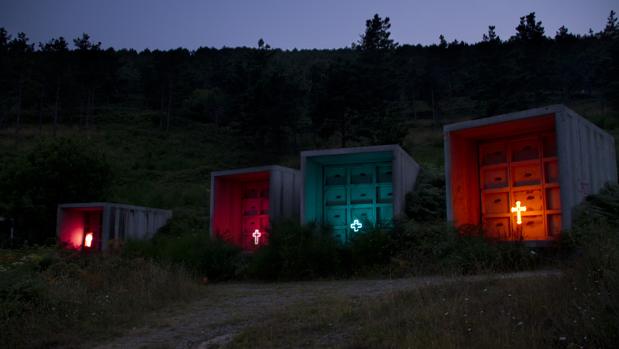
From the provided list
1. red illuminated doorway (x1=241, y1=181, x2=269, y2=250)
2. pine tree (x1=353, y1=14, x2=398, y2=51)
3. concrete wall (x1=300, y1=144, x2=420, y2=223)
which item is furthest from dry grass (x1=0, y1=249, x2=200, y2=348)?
pine tree (x1=353, y1=14, x2=398, y2=51)

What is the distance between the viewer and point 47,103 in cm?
6525

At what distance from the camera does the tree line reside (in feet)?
144

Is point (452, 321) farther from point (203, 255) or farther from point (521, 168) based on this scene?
point (203, 255)

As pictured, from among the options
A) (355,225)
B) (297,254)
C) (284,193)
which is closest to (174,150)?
(284,193)

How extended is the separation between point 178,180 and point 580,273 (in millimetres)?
38827

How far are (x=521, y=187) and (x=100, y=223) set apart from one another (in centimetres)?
1742

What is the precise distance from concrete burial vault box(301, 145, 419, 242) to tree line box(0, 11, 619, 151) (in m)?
15.6

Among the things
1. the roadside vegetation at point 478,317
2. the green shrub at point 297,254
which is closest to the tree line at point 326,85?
the green shrub at point 297,254

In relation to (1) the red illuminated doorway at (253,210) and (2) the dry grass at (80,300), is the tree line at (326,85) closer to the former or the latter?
(1) the red illuminated doorway at (253,210)

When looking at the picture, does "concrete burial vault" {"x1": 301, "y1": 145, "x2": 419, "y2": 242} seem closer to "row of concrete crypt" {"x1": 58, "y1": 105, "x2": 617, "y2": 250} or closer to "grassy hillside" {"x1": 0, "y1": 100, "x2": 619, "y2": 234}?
"row of concrete crypt" {"x1": 58, "y1": 105, "x2": 617, "y2": 250}

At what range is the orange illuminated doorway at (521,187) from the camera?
565 inches

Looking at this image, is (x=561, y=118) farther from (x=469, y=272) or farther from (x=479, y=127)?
(x=469, y=272)

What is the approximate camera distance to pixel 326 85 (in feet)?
145

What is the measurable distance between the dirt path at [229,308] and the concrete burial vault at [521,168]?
4.07m
